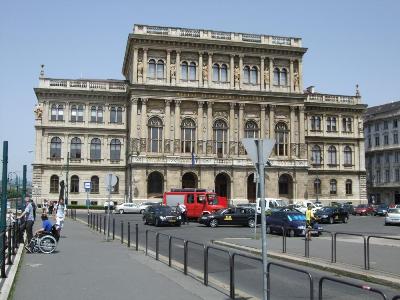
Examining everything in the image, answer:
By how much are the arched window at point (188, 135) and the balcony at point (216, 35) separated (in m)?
11.4

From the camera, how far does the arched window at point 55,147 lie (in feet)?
228

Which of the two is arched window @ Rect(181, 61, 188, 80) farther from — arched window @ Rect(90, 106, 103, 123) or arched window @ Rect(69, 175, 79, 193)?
arched window @ Rect(69, 175, 79, 193)

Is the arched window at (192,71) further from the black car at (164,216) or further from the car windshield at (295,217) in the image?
the car windshield at (295,217)

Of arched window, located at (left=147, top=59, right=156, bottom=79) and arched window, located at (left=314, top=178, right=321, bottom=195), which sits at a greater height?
arched window, located at (left=147, top=59, right=156, bottom=79)

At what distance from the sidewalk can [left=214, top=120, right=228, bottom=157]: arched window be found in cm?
4995

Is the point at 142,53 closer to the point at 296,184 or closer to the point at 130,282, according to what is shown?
the point at 296,184

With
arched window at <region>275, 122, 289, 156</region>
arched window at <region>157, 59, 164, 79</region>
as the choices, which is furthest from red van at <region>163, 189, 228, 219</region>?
arched window at <region>275, 122, 289, 156</region>

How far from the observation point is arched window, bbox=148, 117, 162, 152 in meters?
66.9

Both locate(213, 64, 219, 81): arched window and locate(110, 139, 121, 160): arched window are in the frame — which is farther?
locate(110, 139, 121, 160): arched window

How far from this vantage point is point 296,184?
69.9 metres

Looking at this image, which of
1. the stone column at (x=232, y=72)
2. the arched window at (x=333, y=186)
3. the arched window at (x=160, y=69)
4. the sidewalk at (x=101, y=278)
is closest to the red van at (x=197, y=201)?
the sidewalk at (x=101, y=278)

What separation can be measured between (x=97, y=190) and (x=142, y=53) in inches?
769

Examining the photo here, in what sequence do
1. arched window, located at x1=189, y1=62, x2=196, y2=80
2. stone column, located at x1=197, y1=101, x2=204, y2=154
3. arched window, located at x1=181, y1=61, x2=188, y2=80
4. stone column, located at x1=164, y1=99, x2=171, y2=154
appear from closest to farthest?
stone column, located at x1=164, y1=99, x2=171, y2=154 < stone column, located at x1=197, y1=101, x2=204, y2=154 < arched window, located at x1=181, y1=61, x2=188, y2=80 < arched window, located at x1=189, y1=62, x2=196, y2=80

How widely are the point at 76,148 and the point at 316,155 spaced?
35.7 meters
